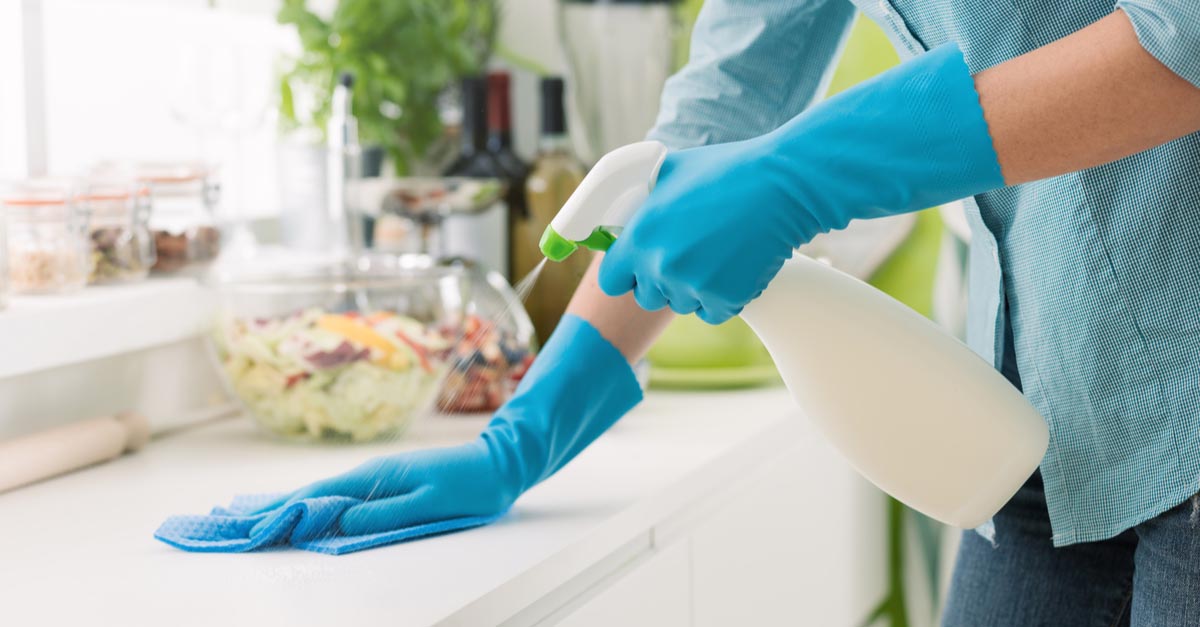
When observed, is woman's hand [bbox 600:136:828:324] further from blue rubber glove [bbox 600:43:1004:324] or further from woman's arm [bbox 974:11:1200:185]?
woman's arm [bbox 974:11:1200:185]

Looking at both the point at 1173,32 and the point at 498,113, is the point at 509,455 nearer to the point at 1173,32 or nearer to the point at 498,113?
the point at 1173,32

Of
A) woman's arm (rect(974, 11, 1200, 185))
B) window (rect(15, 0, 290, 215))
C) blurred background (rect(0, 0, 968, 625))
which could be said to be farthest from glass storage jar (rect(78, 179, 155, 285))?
woman's arm (rect(974, 11, 1200, 185))

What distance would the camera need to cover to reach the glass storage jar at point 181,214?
1.25m

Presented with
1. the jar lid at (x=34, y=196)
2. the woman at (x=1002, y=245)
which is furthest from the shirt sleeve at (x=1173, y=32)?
the jar lid at (x=34, y=196)

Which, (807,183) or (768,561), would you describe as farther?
(768,561)

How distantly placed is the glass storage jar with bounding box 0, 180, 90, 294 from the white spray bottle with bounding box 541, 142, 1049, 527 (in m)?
0.68

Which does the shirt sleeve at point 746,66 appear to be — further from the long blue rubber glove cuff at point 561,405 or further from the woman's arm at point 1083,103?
the woman's arm at point 1083,103

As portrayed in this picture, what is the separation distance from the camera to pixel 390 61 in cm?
161

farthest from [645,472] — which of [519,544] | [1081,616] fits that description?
[1081,616]

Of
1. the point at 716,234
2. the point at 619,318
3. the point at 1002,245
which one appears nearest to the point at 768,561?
the point at 619,318

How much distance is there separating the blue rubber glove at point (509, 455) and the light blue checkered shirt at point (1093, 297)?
0.95 feet

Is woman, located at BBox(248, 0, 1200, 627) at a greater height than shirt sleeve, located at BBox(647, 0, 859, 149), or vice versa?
shirt sleeve, located at BBox(647, 0, 859, 149)

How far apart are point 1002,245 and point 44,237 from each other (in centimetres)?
84

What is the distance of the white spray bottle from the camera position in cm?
Answer: 73
